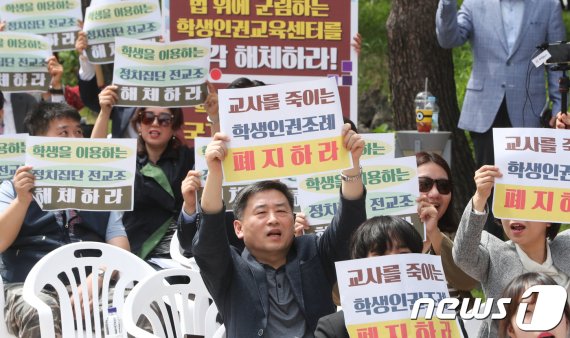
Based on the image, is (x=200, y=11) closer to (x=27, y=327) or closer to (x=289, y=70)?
(x=289, y=70)

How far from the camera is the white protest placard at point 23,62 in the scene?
27.3 ft

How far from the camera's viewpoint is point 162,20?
30.3 feet

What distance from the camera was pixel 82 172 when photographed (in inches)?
259

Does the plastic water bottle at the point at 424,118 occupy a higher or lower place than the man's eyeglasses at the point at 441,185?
higher

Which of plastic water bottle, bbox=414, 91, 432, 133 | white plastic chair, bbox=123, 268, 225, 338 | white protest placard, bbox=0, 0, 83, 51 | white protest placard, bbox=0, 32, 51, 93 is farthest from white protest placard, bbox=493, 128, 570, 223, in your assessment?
white protest placard, bbox=0, 0, 83, 51

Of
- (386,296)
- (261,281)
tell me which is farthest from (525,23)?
(386,296)

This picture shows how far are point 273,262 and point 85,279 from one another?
140cm

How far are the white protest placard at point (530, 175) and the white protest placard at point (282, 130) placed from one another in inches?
28.0

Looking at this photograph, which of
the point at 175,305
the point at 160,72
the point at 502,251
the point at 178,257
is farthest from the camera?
the point at 160,72

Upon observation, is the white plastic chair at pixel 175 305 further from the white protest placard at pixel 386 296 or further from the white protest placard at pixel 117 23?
the white protest placard at pixel 117 23

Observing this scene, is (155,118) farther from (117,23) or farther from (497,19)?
(497,19)

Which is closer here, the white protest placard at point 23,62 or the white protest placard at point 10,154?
the white protest placard at point 10,154

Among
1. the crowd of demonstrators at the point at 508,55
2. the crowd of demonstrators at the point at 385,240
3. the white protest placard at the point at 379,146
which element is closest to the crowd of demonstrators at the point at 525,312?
the crowd of demonstrators at the point at 385,240

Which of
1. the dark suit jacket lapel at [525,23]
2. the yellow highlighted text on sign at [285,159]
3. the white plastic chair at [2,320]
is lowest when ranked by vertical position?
the white plastic chair at [2,320]
